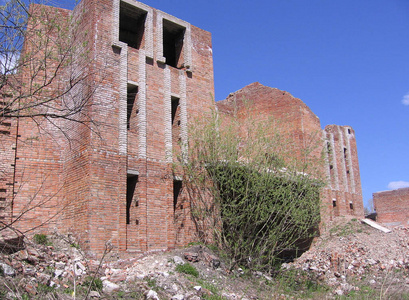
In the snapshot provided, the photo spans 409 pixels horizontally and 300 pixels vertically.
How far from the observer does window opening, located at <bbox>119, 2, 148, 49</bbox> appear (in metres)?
15.0

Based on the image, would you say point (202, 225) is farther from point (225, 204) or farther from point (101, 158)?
point (101, 158)

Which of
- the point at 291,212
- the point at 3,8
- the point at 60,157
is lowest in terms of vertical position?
the point at 291,212

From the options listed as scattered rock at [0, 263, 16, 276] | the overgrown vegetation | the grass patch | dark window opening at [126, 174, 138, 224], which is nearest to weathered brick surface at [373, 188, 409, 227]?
the overgrown vegetation

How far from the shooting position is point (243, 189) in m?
13.7

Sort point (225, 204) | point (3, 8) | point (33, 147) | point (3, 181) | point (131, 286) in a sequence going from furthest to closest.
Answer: point (225, 204) < point (33, 147) < point (3, 181) < point (131, 286) < point (3, 8)

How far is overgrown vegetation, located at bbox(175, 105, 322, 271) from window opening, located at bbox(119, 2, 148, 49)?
161 inches

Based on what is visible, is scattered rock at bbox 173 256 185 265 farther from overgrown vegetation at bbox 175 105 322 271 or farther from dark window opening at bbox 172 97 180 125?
dark window opening at bbox 172 97 180 125

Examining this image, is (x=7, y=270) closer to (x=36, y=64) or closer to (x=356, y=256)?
(x=36, y=64)

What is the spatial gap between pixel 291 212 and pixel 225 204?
2.36m

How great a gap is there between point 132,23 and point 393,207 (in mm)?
24103

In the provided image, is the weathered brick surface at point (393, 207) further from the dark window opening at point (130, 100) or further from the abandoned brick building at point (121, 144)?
the dark window opening at point (130, 100)

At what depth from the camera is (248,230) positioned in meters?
13.8

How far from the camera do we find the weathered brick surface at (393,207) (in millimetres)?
30047

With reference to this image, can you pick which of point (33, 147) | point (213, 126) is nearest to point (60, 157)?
point (33, 147)
